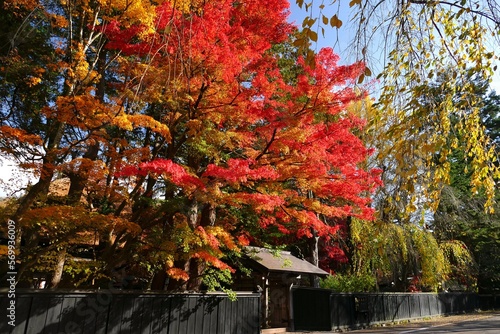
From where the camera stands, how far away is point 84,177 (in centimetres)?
863

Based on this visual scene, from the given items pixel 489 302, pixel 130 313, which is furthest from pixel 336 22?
pixel 489 302

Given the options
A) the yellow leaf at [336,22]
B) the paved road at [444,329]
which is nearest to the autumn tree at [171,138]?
the yellow leaf at [336,22]

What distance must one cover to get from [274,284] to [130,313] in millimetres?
7385

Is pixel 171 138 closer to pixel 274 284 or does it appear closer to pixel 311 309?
pixel 274 284

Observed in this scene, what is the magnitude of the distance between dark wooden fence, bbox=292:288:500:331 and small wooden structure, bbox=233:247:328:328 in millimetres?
452

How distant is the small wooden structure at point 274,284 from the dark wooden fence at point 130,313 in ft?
5.98

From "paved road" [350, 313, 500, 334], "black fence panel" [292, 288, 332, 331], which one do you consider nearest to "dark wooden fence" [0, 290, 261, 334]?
"black fence panel" [292, 288, 332, 331]

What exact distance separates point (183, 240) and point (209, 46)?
4576 millimetres

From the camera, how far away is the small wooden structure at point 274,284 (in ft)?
44.7

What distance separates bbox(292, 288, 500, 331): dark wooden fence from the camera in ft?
46.3

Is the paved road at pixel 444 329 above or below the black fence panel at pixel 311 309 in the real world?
below

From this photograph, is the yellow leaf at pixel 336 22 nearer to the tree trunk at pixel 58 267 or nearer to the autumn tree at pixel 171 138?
the autumn tree at pixel 171 138

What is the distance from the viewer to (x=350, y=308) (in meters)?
15.0

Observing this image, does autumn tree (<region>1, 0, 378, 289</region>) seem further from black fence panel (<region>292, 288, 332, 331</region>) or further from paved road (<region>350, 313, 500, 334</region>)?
paved road (<region>350, 313, 500, 334</region>)
